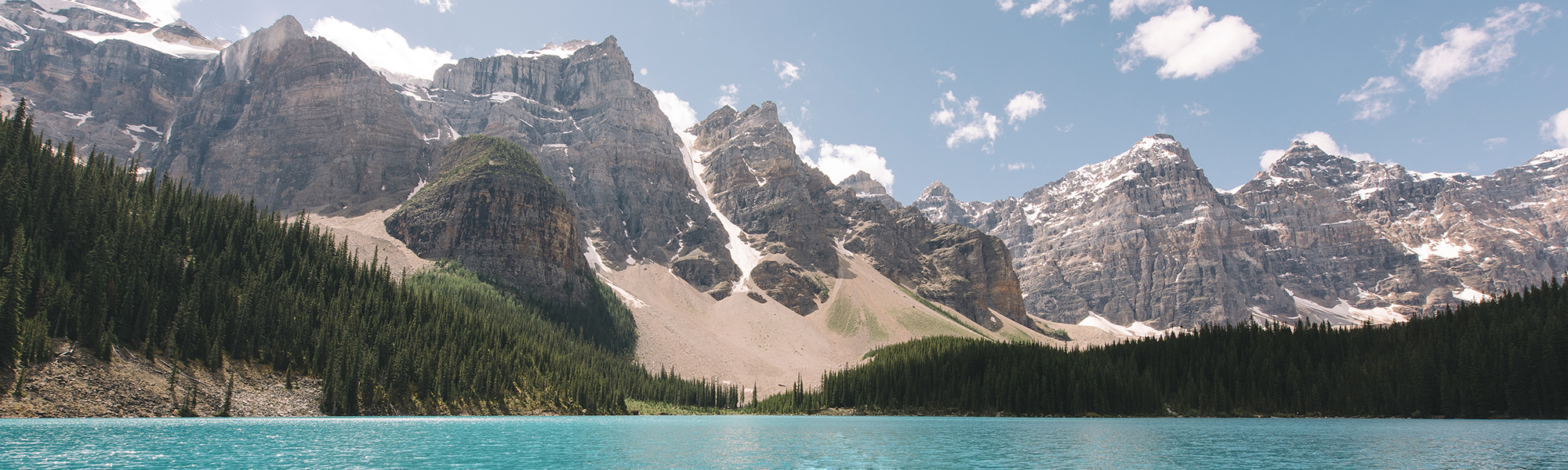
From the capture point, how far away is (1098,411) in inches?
4619

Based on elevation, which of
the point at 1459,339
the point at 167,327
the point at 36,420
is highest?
the point at 1459,339

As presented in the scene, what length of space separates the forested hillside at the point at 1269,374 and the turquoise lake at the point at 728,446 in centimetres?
2125

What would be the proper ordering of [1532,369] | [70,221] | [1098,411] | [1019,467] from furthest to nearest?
[1098,411] < [1532,369] < [70,221] < [1019,467]

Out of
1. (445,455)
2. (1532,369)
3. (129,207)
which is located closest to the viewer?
(445,455)

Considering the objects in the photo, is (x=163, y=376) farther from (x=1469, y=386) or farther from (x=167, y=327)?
(x=1469, y=386)

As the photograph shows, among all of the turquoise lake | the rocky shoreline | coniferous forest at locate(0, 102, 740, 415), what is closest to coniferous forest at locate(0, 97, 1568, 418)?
coniferous forest at locate(0, 102, 740, 415)

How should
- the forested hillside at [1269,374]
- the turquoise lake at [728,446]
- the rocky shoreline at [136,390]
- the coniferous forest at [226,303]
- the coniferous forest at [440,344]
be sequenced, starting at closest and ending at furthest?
the turquoise lake at [728,446], the rocky shoreline at [136,390], the coniferous forest at [226,303], the coniferous forest at [440,344], the forested hillside at [1269,374]

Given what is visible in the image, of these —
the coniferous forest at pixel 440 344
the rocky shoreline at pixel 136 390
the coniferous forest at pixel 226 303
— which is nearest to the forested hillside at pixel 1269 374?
the coniferous forest at pixel 440 344

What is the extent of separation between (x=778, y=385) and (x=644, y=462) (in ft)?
516

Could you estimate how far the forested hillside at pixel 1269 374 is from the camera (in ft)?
303

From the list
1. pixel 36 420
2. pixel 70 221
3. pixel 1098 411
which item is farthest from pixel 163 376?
pixel 1098 411

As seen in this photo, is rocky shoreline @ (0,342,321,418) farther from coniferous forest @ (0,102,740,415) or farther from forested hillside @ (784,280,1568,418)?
forested hillside @ (784,280,1568,418)

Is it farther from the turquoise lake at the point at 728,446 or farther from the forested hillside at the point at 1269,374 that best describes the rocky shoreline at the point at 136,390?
the forested hillside at the point at 1269,374

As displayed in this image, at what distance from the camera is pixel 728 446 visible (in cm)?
5362
